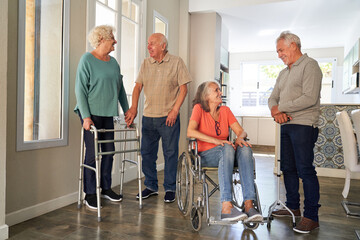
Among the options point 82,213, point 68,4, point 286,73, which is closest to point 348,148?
point 286,73

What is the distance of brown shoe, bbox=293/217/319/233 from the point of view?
2039mm

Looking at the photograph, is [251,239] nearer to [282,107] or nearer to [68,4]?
[282,107]

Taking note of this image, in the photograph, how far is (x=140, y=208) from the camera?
8.15 feet

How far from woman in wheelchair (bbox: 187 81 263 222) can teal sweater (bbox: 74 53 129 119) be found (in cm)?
72

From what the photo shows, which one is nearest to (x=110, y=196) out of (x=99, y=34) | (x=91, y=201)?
(x=91, y=201)

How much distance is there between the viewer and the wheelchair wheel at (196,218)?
76.7 inches

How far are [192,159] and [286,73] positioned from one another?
95 cm

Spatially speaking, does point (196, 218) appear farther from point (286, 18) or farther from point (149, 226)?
point (286, 18)

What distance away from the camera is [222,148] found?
205 cm

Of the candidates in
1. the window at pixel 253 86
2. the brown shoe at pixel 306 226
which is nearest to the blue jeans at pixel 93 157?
the brown shoe at pixel 306 226

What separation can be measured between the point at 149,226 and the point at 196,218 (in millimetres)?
356

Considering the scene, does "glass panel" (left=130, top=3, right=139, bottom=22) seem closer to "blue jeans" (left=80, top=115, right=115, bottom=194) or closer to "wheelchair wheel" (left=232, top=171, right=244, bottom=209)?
"blue jeans" (left=80, top=115, right=115, bottom=194)

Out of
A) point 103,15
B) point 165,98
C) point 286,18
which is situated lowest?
point 165,98

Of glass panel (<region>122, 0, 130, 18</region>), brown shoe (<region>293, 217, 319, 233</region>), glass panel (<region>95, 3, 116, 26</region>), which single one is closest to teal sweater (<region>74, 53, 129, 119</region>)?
glass panel (<region>95, 3, 116, 26</region>)
